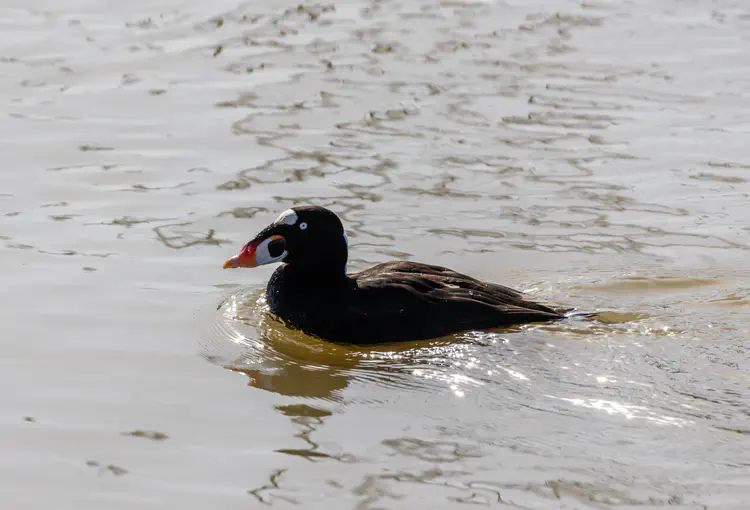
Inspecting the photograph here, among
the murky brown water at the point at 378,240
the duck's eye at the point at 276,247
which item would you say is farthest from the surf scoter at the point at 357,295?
the murky brown water at the point at 378,240

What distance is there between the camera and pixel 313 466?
20.7 feet

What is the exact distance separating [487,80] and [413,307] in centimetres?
579

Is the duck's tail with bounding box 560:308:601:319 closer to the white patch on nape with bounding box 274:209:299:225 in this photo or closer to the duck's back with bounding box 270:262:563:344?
the duck's back with bounding box 270:262:563:344

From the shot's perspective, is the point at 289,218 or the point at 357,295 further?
the point at 289,218

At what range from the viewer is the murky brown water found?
6320mm

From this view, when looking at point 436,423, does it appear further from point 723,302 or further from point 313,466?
point 723,302

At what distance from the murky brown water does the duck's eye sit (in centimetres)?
53

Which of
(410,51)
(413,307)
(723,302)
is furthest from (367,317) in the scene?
(410,51)

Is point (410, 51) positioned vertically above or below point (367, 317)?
above

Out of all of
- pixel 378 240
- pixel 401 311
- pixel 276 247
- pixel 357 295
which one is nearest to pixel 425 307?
pixel 401 311

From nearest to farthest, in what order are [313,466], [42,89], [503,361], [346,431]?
[313,466] < [346,431] < [503,361] < [42,89]

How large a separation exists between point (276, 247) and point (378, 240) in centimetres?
158

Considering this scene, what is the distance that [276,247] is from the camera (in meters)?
8.22

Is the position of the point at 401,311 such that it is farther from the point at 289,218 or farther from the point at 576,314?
the point at 576,314
